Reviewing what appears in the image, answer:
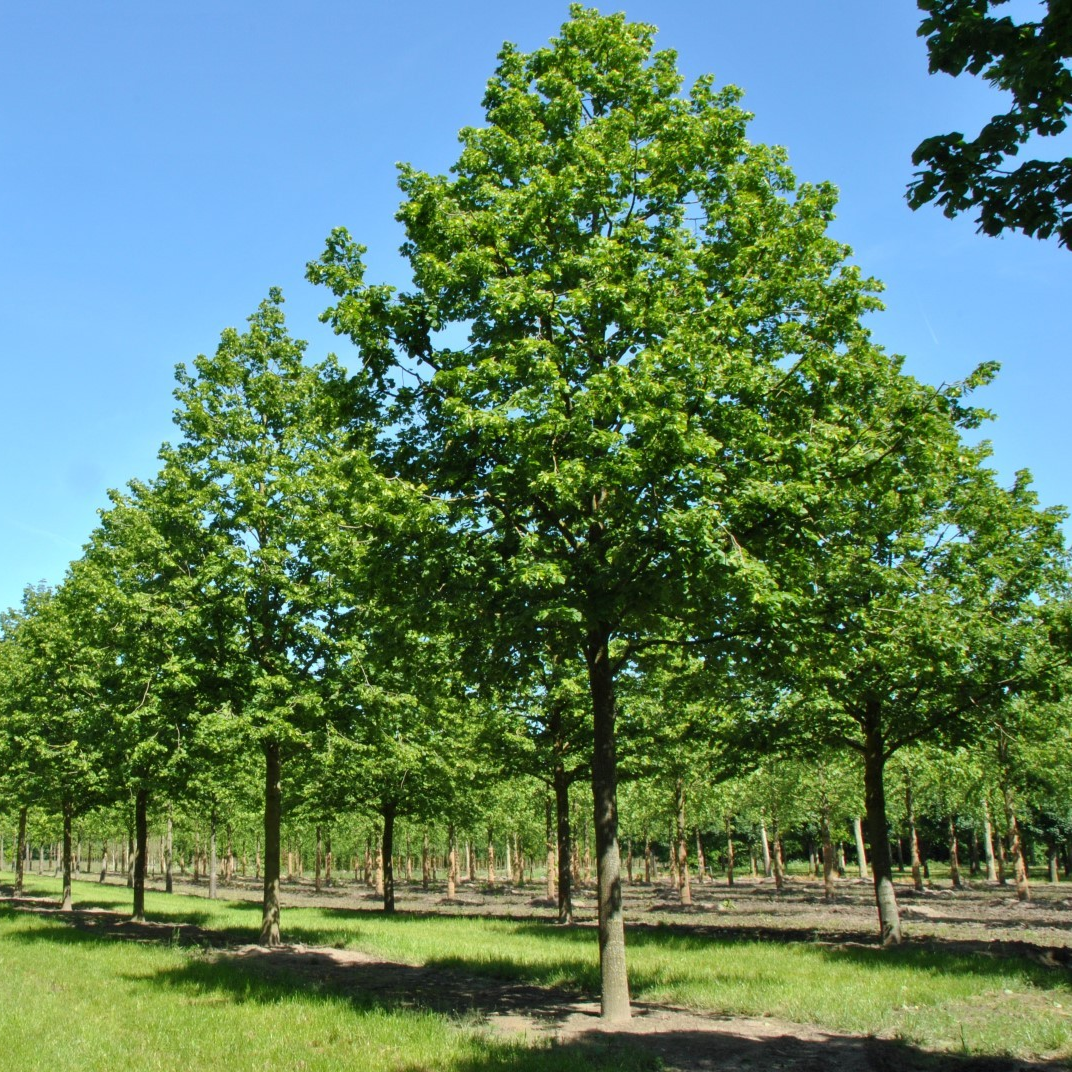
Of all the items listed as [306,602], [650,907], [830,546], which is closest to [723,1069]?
[830,546]

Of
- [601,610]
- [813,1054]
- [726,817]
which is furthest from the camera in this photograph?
[726,817]

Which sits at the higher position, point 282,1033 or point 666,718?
point 666,718

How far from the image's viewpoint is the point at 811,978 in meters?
13.8

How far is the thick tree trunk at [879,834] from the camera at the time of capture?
1880cm

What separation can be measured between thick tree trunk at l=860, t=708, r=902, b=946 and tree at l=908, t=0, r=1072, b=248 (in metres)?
16.2

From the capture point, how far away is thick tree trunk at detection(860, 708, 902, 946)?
18.8 m

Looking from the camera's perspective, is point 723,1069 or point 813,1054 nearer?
point 723,1069

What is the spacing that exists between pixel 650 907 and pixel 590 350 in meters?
32.8

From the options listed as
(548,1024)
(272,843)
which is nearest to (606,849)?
(548,1024)

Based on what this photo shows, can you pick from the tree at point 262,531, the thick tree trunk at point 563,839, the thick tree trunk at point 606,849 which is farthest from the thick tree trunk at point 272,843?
the thick tree trunk at point 606,849

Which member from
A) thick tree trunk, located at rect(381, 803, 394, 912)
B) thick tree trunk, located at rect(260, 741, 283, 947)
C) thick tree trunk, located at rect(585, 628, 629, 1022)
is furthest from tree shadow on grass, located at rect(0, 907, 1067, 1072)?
thick tree trunk, located at rect(381, 803, 394, 912)

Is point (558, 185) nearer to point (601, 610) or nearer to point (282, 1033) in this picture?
point (601, 610)

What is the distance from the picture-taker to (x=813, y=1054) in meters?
9.44

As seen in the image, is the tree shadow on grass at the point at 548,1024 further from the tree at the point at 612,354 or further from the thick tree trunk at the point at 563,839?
the thick tree trunk at the point at 563,839
